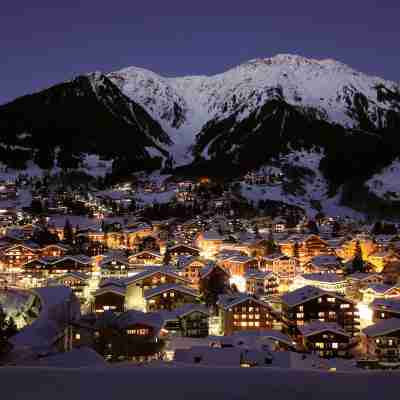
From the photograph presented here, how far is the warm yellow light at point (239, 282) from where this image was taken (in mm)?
36156

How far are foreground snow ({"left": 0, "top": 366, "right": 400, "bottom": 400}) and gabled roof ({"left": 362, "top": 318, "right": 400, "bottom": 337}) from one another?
67.8 feet

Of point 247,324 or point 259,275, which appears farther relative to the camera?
point 259,275

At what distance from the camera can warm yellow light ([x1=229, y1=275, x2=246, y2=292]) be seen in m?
36.2

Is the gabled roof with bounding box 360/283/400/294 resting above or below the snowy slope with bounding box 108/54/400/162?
below

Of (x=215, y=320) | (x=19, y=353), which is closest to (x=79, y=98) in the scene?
(x=215, y=320)

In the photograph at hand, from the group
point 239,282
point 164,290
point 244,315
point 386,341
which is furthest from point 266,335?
point 239,282

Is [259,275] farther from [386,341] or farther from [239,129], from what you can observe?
[239,129]

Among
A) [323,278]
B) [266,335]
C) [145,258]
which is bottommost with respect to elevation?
[266,335]

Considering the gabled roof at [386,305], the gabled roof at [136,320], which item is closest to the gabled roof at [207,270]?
the gabled roof at [386,305]

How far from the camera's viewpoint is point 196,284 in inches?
1385

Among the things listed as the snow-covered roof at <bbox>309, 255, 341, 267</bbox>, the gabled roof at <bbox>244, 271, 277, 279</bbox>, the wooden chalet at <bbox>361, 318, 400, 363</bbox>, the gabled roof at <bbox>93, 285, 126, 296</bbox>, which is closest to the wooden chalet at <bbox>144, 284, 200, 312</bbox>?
the gabled roof at <bbox>93, 285, 126, 296</bbox>

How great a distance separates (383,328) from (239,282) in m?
14.2

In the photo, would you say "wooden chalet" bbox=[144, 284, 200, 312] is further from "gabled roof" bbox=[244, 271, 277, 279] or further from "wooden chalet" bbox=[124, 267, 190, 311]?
"gabled roof" bbox=[244, 271, 277, 279]

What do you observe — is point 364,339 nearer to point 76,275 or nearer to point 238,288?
point 238,288
